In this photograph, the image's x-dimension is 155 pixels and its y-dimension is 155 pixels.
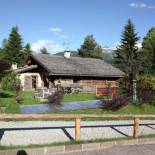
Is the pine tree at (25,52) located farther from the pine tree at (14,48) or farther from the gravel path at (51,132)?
the gravel path at (51,132)

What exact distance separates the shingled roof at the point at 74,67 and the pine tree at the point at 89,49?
38536 mm

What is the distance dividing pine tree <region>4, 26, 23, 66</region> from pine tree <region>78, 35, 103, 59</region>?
59.3 ft

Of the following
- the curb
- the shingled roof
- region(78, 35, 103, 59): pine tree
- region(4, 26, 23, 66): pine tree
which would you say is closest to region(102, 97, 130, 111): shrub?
the curb

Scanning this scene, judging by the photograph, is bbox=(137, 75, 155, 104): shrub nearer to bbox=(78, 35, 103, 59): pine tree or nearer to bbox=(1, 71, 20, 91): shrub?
bbox=(1, 71, 20, 91): shrub

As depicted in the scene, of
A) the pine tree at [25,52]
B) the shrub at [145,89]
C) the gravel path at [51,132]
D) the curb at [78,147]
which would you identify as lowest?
the curb at [78,147]

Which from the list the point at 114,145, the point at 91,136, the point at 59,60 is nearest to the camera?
the point at 114,145

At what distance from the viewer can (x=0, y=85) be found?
33.5m

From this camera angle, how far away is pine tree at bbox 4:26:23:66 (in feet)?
242

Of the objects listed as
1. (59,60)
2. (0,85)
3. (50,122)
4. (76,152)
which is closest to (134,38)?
(59,60)

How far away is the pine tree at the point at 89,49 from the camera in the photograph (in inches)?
3487

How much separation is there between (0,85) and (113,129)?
2038 centimetres

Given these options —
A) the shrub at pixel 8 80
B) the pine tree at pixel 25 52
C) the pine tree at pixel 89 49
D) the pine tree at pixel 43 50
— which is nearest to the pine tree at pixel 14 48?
the pine tree at pixel 25 52

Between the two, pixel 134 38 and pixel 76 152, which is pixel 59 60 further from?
pixel 76 152

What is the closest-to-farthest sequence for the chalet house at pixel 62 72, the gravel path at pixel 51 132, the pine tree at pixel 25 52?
the gravel path at pixel 51 132
the chalet house at pixel 62 72
the pine tree at pixel 25 52
